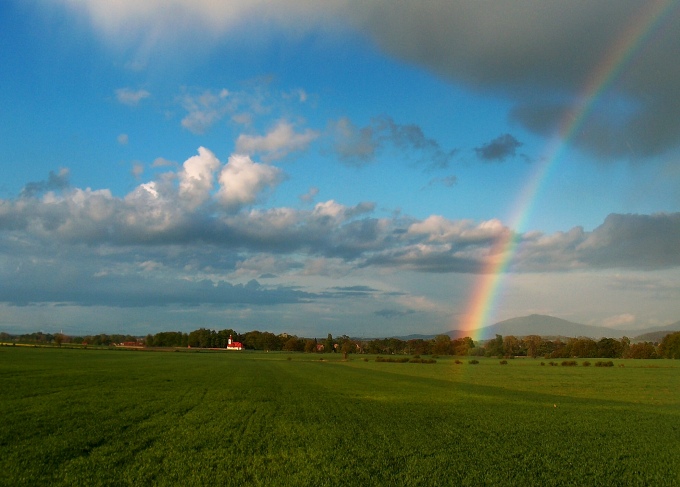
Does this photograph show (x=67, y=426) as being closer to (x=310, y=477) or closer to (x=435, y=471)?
(x=310, y=477)

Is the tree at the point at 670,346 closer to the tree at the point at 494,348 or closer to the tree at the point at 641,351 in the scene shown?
the tree at the point at 641,351

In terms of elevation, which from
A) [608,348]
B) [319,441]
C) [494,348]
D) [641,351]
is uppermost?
[608,348]

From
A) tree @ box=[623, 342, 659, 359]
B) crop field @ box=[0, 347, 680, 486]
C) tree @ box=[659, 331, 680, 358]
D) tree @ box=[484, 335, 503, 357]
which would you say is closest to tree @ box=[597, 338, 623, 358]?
tree @ box=[623, 342, 659, 359]

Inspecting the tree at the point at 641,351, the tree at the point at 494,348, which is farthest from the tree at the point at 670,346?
the tree at the point at 494,348

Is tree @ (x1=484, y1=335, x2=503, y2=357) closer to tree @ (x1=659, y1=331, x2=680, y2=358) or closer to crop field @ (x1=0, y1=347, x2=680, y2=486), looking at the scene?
tree @ (x1=659, y1=331, x2=680, y2=358)

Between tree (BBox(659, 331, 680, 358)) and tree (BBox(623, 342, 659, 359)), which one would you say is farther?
tree (BBox(623, 342, 659, 359))

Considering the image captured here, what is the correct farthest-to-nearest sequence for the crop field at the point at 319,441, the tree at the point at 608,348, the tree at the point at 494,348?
the tree at the point at 494,348 → the tree at the point at 608,348 → the crop field at the point at 319,441

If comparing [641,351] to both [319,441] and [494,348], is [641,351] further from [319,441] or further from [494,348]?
[319,441]

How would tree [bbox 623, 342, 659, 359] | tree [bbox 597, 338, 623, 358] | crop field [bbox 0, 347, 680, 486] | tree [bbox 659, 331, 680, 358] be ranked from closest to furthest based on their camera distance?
1. crop field [bbox 0, 347, 680, 486]
2. tree [bbox 659, 331, 680, 358]
3. tree [bbox 623, 342, 659, 359]
4. tree [bbox 597, 338, 623, 358]

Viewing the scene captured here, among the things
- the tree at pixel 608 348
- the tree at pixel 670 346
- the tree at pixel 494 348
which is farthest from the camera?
the tree at pixel 494 348

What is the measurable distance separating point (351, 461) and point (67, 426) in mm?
11445

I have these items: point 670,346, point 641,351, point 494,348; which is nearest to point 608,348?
point 641,351

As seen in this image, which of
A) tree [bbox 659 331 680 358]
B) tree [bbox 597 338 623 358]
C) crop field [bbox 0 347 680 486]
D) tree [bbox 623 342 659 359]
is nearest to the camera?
crop field [bbox 0 347 680 486]

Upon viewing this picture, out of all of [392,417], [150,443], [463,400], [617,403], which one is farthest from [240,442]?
[617,403]
